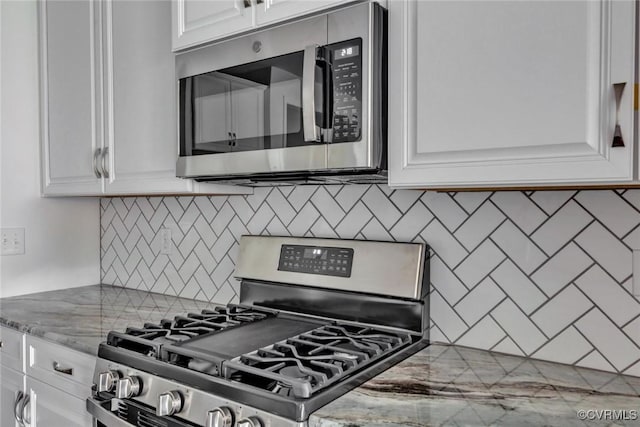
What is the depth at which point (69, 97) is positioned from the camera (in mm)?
2117

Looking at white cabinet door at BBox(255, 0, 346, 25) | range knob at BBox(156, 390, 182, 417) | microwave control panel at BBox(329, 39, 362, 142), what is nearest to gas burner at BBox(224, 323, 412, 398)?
range knob at BBox(156, 390, 182, 417)

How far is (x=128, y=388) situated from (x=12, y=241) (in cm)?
130

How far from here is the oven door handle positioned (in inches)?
51.4

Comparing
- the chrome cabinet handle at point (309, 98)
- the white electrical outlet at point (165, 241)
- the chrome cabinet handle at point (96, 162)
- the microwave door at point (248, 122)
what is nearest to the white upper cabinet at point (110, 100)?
the chrome cabinet handle at point (96, 162)

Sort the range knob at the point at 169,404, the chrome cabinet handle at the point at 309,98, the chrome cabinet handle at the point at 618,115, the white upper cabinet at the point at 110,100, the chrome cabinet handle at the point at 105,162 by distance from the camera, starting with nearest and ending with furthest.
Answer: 1. the chrome cabinet handle at the point at 618,115
2. the range knob at the point at 169,404
3. the chrome cabinet handle at the point at 309,98
4. the white upper cabinet at the point at 110,100
5. the chrome cabinet handle at the point at 105,162

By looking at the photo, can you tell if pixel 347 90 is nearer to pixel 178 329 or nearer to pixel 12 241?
pixel 178 329

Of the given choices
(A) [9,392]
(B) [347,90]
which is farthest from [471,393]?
(A) [9,392]

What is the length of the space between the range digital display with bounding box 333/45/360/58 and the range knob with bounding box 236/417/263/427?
2.92ft

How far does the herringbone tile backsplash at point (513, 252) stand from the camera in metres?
1.24

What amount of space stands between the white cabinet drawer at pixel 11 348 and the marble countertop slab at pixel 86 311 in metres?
0.03

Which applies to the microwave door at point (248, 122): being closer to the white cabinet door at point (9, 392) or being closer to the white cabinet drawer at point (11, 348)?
the white cabinet drawer at point (11, 348)

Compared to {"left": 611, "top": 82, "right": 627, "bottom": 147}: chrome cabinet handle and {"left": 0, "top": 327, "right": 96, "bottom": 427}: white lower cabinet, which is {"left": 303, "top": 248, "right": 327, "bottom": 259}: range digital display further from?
{"left": 611, "top": 82, "right": 627, "bottom": 147}: chrome cabinet handle

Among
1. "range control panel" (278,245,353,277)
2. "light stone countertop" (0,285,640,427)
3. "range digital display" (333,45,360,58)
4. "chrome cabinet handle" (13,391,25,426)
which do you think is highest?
"range digital display" (333,45,360,58)

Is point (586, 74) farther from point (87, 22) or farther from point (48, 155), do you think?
point (48, 155)
